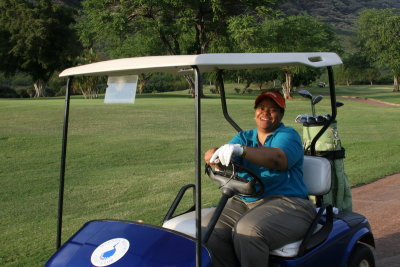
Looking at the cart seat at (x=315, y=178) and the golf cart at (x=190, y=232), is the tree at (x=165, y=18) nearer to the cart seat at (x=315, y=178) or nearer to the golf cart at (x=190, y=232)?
the cart seat at (x=315, y=178)

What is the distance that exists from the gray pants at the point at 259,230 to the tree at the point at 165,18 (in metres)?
38.8

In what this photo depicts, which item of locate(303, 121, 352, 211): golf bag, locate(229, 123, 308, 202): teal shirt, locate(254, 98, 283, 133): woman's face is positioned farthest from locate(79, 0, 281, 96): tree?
locate(229, 123, 308, 202): teal shirt

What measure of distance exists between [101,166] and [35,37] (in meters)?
41.5

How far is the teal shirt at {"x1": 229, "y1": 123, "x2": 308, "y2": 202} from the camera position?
120 inches

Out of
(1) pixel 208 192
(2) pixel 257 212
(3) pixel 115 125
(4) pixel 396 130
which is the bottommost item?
(4) pixel 396 130

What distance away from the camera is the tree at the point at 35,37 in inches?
1928

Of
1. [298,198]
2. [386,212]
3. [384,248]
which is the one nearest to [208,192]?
[386,212]

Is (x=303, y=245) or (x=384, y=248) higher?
(x=303, y=245)

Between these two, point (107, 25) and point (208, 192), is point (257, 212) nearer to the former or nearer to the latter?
point (208, 192)

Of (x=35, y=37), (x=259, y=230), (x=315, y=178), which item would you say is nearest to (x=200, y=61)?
(x=259, y=230)

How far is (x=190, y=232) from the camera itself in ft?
9.44

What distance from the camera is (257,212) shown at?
2.95 m

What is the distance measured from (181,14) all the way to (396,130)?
29.3 metres

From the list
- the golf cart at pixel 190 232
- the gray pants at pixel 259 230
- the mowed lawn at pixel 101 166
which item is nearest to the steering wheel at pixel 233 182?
the golf cart at pixel 190 232
